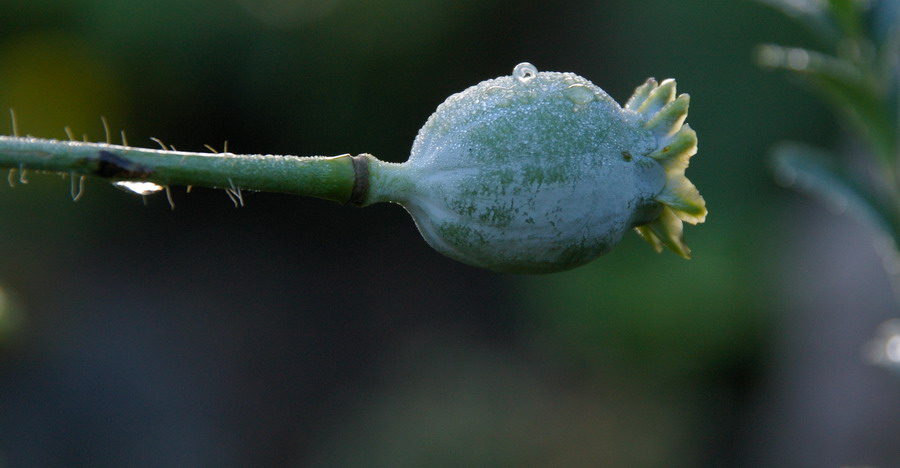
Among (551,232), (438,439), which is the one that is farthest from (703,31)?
(551,232)

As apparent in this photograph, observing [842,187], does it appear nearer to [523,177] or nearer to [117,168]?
[523,177]

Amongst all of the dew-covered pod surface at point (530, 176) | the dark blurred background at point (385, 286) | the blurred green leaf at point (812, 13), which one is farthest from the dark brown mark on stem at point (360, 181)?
the dark blurred background at point (385, 286)

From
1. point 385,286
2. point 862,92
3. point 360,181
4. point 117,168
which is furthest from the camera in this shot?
point 385,286

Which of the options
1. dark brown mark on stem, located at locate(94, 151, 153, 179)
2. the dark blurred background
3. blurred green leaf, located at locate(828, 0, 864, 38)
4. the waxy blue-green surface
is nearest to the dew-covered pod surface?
the waxy blue-green surface

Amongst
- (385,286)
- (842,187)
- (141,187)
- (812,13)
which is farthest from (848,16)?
(385,286)

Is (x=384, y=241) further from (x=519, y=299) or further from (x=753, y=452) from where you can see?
(x=753, y=452)

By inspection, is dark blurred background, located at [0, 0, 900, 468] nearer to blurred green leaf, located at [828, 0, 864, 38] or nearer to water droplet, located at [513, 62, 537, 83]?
blurred green leaf, located at [828, 0, 864, 38]
